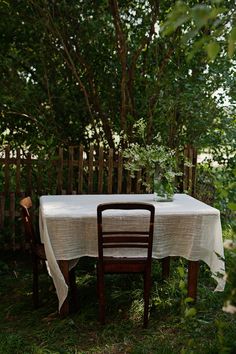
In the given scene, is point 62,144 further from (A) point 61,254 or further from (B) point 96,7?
(A) point 61,254

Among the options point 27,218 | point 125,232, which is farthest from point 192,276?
point 27,218

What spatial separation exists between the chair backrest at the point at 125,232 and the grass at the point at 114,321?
408 millimetres

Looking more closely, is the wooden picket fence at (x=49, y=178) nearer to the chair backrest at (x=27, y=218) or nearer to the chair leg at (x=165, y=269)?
the chair leg at (x=165, y=269)

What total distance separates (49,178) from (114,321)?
2.44 m

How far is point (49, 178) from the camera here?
6.20 metres

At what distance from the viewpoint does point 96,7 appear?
6.61 m

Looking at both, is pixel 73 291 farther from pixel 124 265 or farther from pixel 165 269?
pixel 165 269

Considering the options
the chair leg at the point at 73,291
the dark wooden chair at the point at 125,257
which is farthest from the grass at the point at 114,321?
the dark wooden chair at the point at 125,257

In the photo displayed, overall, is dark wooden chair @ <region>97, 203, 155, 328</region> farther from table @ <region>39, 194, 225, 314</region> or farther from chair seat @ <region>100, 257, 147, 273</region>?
table @ <region>39, 194, 225, 314</region>

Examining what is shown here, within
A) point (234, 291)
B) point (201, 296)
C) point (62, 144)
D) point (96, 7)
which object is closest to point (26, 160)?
point (62, 144)

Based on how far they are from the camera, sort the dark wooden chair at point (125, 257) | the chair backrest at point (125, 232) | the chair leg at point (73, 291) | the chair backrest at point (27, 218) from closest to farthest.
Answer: the chair backrest at point (125, 232)
the dark wooden chair at point (125, 257)
the chair backrest at point (27, 218)
the chair leg at point (73, 291)

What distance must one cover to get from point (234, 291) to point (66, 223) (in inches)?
110

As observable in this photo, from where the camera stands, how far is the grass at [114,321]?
3775 mm

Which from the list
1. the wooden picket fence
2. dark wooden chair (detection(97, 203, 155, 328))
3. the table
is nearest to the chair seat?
dark wooden chair (detection(97, 203, 155, 328))
